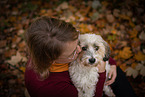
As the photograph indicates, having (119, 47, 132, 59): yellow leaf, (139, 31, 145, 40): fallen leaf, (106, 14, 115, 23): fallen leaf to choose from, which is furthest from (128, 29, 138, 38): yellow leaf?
(106, 14, 115, 23): fallen leaf

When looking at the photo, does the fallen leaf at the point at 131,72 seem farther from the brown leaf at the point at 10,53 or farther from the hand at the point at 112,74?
the brown leaf at the point at 10,53

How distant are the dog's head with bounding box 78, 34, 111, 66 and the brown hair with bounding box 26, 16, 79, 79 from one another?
1.68 ft

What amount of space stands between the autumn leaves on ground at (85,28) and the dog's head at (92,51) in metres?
1.34

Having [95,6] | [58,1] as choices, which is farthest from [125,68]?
[58,1]

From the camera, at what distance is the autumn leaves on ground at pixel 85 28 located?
2.93m

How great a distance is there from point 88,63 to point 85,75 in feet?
1.10

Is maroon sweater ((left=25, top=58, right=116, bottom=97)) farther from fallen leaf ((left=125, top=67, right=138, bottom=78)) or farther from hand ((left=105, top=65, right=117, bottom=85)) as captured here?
fallen leaf ((left=125, top=67, right=138, bottom=78))

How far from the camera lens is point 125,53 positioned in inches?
118

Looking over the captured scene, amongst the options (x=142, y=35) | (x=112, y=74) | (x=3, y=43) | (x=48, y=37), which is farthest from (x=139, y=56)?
(x=3, y=43)

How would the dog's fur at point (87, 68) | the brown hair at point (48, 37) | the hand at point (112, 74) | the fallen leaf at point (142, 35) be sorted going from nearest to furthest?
1. the brown hair at point (48, 37)
2. the dog's fur at point (87, 68)
3. the hand at point (112, 74)
4. the fallen leaf at point (142, 35)

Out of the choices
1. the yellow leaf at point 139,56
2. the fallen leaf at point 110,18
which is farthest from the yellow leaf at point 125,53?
the fallen leaf at point 110,18

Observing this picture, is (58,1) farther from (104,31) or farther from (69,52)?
(69,52)

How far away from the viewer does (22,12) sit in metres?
4.29

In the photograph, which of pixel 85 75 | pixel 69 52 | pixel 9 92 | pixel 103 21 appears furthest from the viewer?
pixel 103 21
